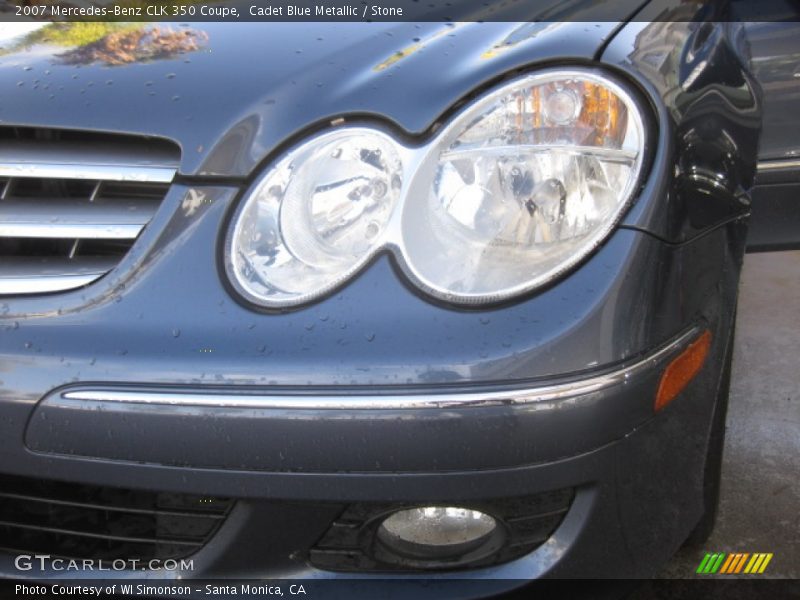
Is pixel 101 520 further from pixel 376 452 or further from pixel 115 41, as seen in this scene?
pixel 115 41

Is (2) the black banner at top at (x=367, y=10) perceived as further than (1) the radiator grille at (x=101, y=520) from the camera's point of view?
Yes

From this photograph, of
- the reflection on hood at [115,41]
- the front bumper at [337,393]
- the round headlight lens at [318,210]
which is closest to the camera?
the front bumper at [337,393]

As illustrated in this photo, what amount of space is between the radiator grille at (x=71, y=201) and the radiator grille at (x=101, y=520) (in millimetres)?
324

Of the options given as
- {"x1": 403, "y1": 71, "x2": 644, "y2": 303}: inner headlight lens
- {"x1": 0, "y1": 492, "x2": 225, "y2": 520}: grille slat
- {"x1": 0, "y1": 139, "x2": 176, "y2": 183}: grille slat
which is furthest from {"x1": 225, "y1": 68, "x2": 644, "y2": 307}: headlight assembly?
{"x1": 0, "y1": 492, "x2": 225, "y2": 520}: grille slat

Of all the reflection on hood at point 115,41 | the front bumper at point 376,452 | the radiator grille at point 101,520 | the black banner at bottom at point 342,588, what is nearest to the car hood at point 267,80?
the reflection on hood at point 115,41

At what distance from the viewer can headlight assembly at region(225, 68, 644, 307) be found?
4.49ft

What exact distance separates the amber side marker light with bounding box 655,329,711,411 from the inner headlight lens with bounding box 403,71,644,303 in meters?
0.24

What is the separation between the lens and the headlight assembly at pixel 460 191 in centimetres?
137

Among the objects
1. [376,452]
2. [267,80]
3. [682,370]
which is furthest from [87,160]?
[682,370]

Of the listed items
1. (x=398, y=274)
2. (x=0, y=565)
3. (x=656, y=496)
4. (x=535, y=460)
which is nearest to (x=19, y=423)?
(x=0, y=565)

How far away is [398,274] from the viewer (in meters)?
1.33

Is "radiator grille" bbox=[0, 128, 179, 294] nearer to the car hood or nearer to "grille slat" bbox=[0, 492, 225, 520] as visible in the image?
the car hood

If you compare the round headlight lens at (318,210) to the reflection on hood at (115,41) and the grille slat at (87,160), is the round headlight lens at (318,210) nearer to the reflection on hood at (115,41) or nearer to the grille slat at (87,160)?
the grille slat at (87,160)

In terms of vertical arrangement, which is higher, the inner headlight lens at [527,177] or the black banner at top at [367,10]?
the black banner at top at [367,10]
